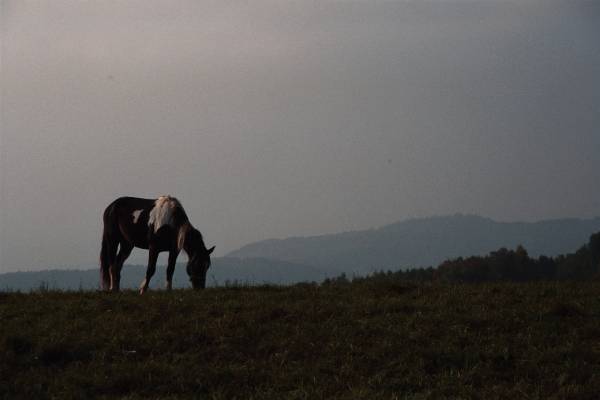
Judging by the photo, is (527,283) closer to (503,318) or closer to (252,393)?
(503,318)

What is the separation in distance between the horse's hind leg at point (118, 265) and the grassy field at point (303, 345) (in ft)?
13.6

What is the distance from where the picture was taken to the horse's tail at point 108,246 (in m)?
23.2

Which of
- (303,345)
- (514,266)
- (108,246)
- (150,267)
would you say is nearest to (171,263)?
(150,267)

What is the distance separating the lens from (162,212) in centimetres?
2220

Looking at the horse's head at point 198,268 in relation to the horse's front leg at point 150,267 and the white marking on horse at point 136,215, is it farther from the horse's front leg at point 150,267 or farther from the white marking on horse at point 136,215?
the white marking on horse at point 136,215

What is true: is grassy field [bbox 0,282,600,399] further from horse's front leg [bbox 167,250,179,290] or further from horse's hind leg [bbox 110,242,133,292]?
horse's hind leg [bbox 110,242,133,292]

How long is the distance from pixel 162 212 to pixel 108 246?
232 cm

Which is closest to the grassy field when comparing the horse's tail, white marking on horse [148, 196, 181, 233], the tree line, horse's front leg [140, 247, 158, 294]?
horse's front leg [140, 247, 158, 294]

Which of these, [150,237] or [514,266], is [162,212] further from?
[514,266]

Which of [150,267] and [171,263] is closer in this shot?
[150,267]

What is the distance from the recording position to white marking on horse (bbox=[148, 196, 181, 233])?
2204 centimetres

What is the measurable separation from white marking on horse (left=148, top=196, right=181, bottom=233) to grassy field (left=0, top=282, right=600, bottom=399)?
13.0 feet

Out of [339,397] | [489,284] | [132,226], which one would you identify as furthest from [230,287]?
[339,397]

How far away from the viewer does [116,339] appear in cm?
1480
